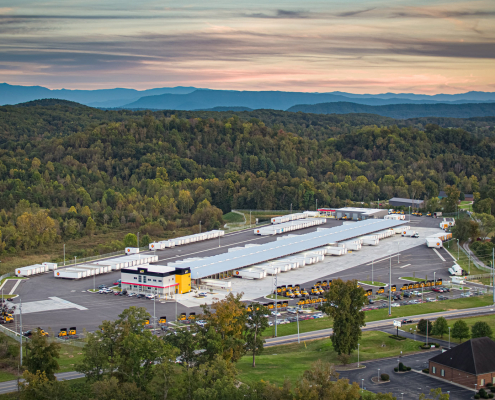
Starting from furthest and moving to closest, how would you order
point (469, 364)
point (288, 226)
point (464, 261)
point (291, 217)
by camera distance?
point (291, 217) < point (288, 226) < point (464, 261) < point (469, 364)

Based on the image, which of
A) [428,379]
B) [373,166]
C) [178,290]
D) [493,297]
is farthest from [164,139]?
[428,379]

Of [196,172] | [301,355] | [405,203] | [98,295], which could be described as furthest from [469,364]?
[196,172]

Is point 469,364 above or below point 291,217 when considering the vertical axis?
below

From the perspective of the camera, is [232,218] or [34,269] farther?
[232,218]

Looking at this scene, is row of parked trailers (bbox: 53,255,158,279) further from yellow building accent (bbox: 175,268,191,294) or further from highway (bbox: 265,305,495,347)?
highway (bbox: 265,305,495,347)

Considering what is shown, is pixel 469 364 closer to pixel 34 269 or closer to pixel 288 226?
pixel 34 269

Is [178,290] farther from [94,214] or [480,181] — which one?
[480,181]

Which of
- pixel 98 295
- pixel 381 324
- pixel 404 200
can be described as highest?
pixel 404 200

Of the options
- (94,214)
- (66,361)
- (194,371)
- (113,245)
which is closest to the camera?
(194,371)
